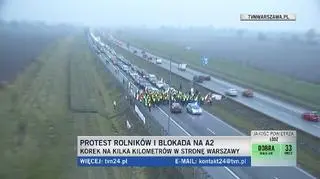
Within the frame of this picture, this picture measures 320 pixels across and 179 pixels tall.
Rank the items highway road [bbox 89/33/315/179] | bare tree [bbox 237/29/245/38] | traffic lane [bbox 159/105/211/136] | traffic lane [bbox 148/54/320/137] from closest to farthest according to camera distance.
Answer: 1. highway road [bbox 89/33/315/179]
2. traffic lane [bbox 159/105/211/136]
3. traffic lane [bbox 148/54/320/137]
4. bare tree [bbox 237/29/245/38]

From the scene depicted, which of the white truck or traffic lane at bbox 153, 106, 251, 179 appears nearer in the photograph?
traffic lane at bbox 153, 106, 251, 179

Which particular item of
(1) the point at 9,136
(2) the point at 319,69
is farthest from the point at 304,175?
(1) the point at 9,136

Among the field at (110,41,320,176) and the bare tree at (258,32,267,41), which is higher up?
the bare tree at (258,32,267,41)

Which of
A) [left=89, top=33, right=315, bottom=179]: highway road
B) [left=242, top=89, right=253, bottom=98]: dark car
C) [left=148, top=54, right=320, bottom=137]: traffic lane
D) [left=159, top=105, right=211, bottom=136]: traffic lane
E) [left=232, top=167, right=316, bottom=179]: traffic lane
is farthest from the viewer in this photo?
[left=242, top=89, right=253, bottom=98]: dark car

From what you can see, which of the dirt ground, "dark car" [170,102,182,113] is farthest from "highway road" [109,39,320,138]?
"dark car" [170,102,182,113]

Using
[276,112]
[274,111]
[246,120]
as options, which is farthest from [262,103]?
[246,120]

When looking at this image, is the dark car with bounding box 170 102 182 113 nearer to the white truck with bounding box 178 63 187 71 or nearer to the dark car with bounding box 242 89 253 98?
the white truck with bounding box 178 63 187 71

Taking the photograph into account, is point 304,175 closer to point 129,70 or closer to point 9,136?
point 129,70
